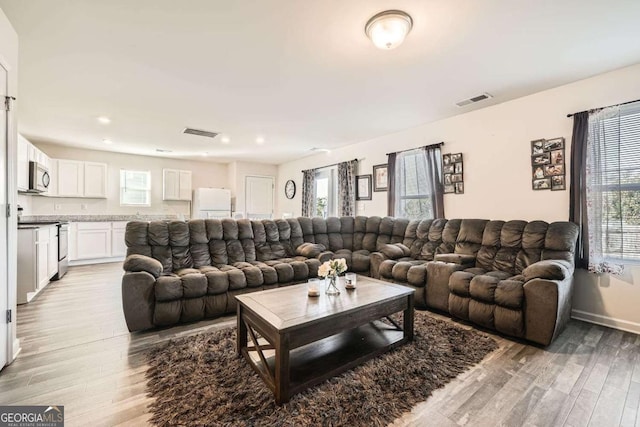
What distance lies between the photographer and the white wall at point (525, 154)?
2.75 meters

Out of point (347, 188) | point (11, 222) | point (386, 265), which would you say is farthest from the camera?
point (347, 188)

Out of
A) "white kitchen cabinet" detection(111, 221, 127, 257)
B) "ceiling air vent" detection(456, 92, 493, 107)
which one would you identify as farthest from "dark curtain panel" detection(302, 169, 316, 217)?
"white kitchen cabinet" detection(111, 221, 127, 257)

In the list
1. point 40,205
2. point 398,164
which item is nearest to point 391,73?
point 398,164

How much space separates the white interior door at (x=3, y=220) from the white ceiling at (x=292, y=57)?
57cm

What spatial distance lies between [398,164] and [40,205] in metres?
7.14

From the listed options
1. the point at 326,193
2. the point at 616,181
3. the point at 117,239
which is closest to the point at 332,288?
the point at 616,181

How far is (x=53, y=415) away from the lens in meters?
1.55

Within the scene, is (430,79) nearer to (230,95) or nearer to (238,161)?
(230,95)

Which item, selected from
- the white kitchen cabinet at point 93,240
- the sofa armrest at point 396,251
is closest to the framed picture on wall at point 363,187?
the sofa armrest at point 396,251

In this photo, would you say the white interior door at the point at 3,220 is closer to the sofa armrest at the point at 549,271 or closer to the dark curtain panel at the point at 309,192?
the sofa armrest at the point at 549,271

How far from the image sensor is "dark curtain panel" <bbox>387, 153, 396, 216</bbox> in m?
4.87

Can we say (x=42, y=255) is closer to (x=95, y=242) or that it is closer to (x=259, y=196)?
(x=95, y=242)

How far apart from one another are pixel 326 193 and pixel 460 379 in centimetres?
510

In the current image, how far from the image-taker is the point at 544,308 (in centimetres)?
230
